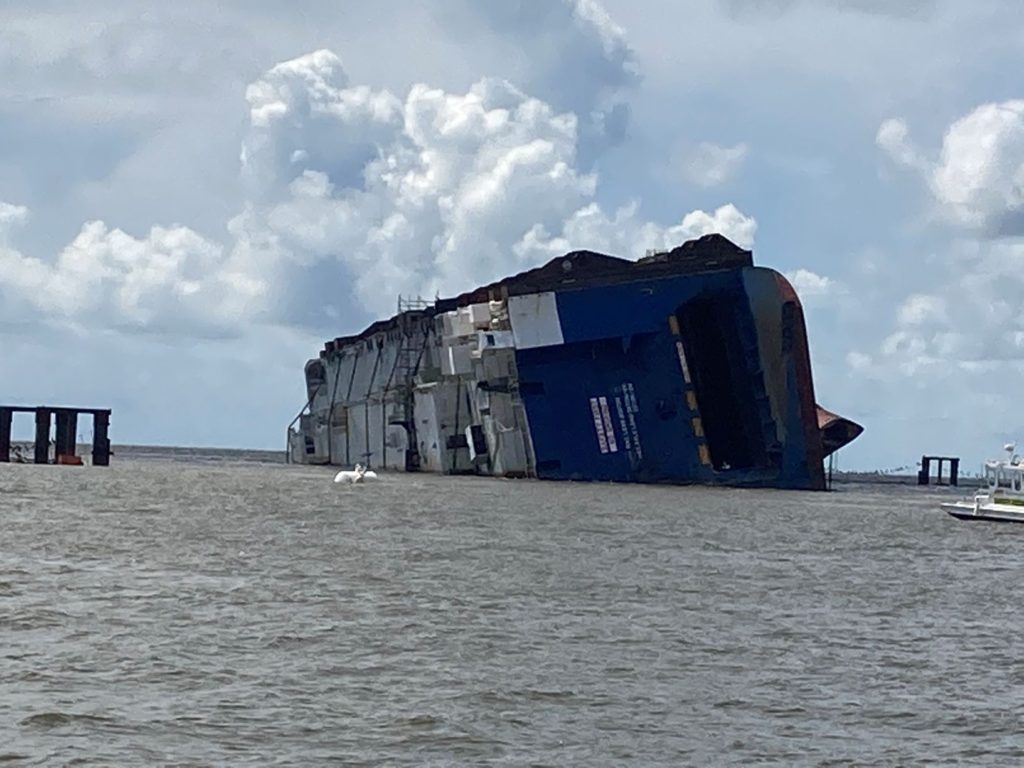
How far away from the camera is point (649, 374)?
183 feet

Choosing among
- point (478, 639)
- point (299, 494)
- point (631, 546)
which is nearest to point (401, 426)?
point (299, 494)

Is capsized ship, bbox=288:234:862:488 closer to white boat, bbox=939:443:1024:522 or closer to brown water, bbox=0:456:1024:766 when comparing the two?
white boat, bbox=939:443:1024:522

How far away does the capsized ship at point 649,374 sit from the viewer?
5497cm

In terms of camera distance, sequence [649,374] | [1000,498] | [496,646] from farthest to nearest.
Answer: [649,374], [1000,498], [496,646]

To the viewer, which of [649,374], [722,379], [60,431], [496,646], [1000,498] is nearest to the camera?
[496,646]

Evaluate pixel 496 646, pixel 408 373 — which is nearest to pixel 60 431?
pixel 408 373

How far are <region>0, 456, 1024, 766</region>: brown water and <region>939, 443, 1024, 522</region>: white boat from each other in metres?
9.80

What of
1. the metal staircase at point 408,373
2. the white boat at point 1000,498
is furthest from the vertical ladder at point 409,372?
the white boat at point 1000,498

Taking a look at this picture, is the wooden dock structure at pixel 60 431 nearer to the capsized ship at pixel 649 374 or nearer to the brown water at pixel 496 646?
the capsized ship at pixel 649 374

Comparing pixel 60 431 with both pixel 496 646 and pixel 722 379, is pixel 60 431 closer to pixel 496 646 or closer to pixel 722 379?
pixel 722 379

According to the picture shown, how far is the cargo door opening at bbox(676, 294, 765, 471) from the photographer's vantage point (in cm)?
5553

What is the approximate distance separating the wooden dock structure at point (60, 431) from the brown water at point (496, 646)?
3523cm

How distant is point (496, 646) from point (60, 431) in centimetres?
5692

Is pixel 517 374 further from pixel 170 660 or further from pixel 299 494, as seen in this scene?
pixel 170 660
